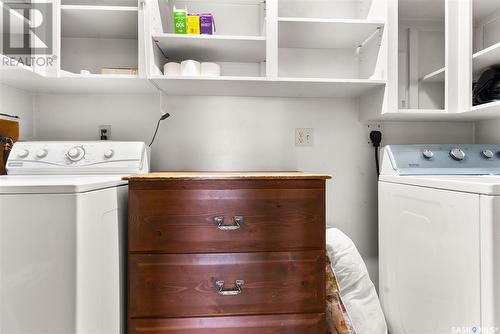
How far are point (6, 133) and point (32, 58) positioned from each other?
430 millimetres

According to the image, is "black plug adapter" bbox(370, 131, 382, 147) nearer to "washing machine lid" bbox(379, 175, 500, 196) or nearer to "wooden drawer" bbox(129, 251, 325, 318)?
"washing machine lid" bbox(379, 175, 500, 196)

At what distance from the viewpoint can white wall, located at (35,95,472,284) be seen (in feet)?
5.52

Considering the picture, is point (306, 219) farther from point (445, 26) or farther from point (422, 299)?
point (445, 26)

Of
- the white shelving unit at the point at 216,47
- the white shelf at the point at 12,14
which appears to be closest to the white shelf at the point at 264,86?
the white shelving unit at the point at 216,47

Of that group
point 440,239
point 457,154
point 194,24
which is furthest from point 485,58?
point 194,24

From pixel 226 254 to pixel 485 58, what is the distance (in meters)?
1.47

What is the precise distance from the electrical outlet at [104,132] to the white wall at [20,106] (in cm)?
36

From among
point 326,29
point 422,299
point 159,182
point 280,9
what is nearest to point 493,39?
point 326,29

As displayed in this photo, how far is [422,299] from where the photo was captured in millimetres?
1207

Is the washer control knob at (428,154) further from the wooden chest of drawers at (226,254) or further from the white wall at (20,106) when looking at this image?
the white wall at (20,106)

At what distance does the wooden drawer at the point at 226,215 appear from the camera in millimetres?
1135

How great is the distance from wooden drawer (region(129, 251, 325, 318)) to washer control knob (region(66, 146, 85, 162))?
58 cm

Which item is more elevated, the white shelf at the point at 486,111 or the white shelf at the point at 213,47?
the white shelf at the point at 213,47

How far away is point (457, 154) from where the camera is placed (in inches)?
57.2
